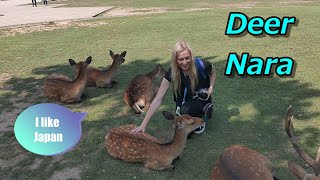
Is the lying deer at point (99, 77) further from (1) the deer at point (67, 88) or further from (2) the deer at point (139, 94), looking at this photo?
(2) the deer at point (139, 94)

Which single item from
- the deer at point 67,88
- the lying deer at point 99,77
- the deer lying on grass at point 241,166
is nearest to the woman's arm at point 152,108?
the deer lying on grass at point 241,166

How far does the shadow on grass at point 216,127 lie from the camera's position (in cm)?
418

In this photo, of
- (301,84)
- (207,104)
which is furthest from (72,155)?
(301,84)

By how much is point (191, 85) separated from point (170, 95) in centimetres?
168

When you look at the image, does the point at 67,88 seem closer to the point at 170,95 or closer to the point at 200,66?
the point at 170,95

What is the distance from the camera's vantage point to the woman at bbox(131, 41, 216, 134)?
447cm

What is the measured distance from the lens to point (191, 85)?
4.76 m

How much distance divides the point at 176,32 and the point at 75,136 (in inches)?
366

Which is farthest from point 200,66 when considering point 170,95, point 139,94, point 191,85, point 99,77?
point 99,77

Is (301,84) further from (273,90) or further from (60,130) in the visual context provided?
(60,130)

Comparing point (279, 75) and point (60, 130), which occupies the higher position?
point (60, 130)

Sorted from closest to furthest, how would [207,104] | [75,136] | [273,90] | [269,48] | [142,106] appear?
[75,136], [207,104], [142,106], [273,90], [269,48]

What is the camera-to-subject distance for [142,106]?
5.86m

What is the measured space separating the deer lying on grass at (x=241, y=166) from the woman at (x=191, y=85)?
4.28 ft
